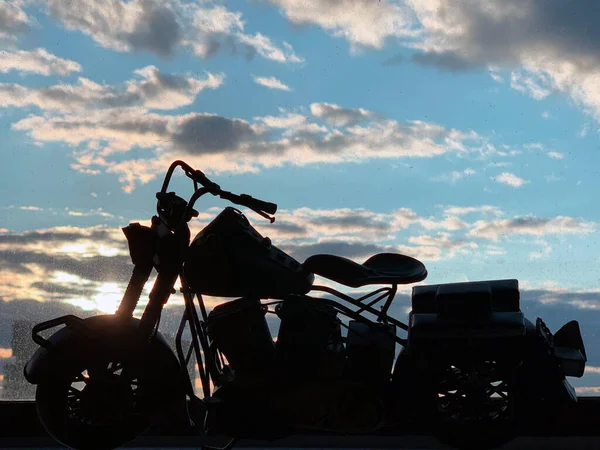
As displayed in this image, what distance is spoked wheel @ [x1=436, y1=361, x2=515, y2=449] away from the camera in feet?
14.1

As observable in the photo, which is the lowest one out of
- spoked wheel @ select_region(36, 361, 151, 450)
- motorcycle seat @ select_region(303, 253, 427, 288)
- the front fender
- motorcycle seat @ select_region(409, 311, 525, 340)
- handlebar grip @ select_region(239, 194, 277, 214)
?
spoked wheel @ select_region(36, 361, 151, 450)

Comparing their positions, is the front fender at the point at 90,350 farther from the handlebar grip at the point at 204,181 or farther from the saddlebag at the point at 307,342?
the handlebar grip at the point at 204,181

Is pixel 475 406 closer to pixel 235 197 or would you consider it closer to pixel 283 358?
pixel 283 358

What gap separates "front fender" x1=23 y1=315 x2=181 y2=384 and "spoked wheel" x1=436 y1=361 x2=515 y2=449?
1.60 metres

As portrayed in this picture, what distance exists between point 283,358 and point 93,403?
1.13 metres

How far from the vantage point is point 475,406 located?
4.32 metres

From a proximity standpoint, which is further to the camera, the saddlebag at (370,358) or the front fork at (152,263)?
the front fork at (152,263)

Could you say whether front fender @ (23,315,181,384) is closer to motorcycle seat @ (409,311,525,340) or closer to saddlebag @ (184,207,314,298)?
saddlebag @ (184,207,314,298)

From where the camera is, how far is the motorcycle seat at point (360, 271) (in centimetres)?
434

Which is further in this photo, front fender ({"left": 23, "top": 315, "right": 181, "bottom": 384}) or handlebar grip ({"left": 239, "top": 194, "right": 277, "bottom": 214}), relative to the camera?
handlebar grip ({"left": 239, "top": 194, "right": 277, "bottom": 214})

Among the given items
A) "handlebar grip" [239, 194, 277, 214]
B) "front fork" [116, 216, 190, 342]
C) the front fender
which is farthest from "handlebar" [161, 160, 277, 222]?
the front fender

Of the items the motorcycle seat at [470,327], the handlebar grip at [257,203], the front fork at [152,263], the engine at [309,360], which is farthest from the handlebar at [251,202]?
the motorcycle seat at [470,327]

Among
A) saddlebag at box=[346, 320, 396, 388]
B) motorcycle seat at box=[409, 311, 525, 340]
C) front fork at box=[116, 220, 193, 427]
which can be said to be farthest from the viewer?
front fork at box=[116, 220, 193, 427]

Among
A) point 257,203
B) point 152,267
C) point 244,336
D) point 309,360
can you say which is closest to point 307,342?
point 309,360
